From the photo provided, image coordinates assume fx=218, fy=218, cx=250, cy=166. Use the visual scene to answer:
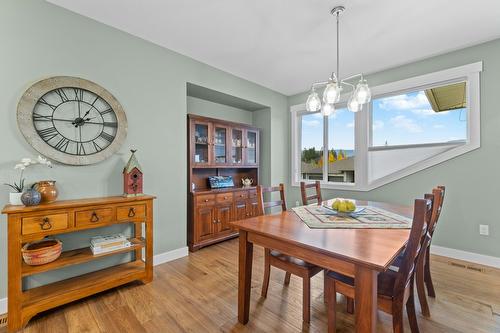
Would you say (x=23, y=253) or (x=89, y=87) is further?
(x=89, y=87)

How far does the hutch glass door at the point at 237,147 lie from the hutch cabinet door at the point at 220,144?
0.17 m

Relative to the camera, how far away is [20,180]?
71.5 inches

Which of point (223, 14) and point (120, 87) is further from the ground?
point (223, 14)

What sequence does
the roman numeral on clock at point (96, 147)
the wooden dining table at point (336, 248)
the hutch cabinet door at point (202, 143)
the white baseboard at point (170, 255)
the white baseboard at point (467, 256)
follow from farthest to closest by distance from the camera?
the hutch cabinet door at point (202, 143) < the white baseboard at point (170, 255) < the white baseboard at point (467, 256) < the roman numeral on clock at point (96, 147) < the wooden dining table at point (336, 248)

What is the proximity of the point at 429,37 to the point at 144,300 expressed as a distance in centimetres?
A: 402

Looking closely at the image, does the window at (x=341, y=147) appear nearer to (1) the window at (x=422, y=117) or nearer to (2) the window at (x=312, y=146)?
(2) the window at (x=312, y=146)

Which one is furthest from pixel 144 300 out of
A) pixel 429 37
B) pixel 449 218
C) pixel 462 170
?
pixel 429 37

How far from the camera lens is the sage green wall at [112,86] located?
5.89 feet

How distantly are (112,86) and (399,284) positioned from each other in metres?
2.92

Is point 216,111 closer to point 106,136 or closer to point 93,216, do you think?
point 106,136

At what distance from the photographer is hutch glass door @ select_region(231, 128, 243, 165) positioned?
3715mm

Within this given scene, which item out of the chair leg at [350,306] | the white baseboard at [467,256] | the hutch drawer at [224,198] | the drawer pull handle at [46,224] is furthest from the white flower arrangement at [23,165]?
the white baseboard at [467,256]

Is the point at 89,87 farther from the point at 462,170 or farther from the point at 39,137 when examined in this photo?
the point at 462,170

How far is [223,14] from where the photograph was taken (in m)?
2.12
